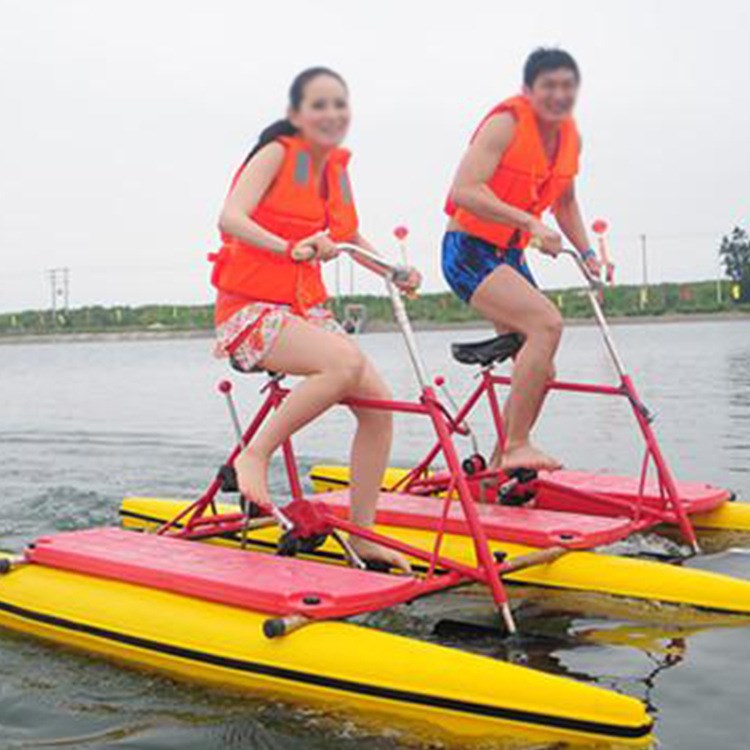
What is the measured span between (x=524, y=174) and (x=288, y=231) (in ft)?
5.61

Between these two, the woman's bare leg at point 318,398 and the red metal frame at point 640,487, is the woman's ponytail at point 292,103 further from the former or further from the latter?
the red metal frame at point 640,487

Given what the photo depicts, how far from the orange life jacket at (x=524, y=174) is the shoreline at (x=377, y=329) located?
1911 inches

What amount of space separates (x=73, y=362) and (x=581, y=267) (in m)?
40.6

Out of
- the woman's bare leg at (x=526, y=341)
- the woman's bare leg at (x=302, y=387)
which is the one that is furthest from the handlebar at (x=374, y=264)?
the woman's bare leg at (x=526, y=341)

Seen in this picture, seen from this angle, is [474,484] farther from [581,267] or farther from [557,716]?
[557,716]

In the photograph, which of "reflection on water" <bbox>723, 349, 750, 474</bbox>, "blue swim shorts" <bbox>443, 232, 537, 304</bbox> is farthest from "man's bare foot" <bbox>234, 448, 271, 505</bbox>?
"reflection on water" <bbox>723, 349, 750, 474</bbox>

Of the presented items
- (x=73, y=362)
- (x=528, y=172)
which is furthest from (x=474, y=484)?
(x=73, y=362)

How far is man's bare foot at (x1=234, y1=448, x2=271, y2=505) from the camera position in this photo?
5.49 meters

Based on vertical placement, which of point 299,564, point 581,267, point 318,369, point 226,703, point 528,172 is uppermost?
point 528,172

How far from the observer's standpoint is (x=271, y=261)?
574 cm

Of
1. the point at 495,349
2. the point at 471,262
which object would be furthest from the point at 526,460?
the point at 471,262

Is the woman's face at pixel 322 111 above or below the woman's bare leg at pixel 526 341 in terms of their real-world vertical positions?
above

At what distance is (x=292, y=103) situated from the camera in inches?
224

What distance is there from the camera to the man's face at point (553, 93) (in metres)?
6.72
